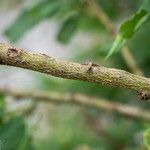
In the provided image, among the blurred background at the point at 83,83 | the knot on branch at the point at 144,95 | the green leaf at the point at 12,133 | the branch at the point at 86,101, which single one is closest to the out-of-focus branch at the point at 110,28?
the blurred background at the point at 83,83

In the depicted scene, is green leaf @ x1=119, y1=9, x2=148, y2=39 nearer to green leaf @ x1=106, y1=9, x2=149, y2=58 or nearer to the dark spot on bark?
green leaf @ x1=106, y1=9, x2=149, y2=58

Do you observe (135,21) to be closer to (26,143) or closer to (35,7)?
(26,143)

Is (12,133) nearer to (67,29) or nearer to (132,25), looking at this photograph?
(132,25)

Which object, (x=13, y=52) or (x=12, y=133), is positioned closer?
(x=13, y=52)

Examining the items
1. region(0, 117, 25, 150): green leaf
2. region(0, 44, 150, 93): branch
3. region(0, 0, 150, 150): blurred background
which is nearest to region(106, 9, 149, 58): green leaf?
region(0, 44, 150, 93): branch

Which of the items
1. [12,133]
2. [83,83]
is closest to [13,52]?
[12,133]

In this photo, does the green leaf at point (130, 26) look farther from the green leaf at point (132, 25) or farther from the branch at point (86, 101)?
the branch at point (86, 101)
